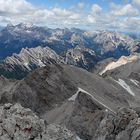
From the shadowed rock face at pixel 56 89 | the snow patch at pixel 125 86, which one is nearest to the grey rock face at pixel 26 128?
the shadowed rock face at pixel 56 89

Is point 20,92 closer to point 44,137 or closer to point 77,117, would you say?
point 77,117

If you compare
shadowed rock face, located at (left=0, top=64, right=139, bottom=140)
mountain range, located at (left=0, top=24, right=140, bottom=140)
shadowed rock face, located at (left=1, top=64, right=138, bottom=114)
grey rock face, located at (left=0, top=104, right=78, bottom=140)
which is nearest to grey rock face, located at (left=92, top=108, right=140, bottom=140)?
mountain range, located at (left=0, top=24, right=140, bottom=140)

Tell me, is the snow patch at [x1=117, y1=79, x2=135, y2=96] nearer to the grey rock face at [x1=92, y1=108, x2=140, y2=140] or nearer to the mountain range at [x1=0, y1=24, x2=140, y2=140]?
the mountain range at [x1=0, y1=24, x2=140, y2=140]

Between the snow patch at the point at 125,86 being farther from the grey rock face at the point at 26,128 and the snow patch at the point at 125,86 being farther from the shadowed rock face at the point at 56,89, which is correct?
the grey rock face at the point at 26,128

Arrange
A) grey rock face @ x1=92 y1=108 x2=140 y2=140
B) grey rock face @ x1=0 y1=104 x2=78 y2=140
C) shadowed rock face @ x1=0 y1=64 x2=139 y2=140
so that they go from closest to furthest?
1. grey rock face @ x1=0 y1=104 x2=78 y2=140
2. grey rock face @ x1=92 y1=108 x2=140 y2=140
3. shadowed rock face @ x1=0 y1=64 x2=139 y2=140

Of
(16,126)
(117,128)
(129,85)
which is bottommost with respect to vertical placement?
(129,85)

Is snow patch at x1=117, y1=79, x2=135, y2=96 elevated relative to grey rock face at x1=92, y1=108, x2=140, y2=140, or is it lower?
lower

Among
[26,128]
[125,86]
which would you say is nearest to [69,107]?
[125,86]

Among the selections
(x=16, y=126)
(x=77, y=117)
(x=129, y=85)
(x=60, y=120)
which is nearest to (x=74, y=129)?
(x=77, y=117)

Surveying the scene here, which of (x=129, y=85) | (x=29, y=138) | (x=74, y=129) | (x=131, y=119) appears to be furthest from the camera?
(x=129, y=85)

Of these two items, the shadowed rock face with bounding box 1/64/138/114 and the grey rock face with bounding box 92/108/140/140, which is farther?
Answer: the shadowed rock face with bounding box 1/64/138/114

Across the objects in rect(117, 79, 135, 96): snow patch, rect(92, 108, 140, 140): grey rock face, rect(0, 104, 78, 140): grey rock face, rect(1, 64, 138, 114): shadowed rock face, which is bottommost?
rect(117, 79, 135, 96): snow patch
